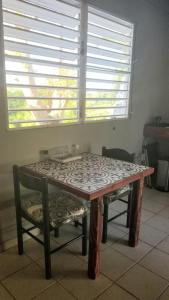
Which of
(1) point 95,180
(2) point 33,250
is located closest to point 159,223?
(1) point 95,180

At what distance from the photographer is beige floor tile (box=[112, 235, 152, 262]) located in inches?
73.2

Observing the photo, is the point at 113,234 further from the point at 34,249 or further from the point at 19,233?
the point at 19,233

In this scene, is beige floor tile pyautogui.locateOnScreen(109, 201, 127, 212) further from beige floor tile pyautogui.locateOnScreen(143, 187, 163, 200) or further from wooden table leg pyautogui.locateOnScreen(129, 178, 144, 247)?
wooden table leg pyautogui.locateOnScreen(129, 178, 144, 247)

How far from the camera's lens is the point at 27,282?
157 centimetres

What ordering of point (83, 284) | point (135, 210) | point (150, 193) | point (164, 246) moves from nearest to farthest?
point (83, 284)
point (135, 210)
point (164, 246)
point (150, 193)

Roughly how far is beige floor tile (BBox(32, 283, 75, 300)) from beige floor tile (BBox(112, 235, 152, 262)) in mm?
603

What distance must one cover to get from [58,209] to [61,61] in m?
1.29

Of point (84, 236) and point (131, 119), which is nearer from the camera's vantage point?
point (84, 236)

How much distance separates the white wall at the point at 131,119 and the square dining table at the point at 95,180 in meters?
0.20

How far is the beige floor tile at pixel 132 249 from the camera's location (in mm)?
1860

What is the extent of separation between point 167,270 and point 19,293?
1.07 metres

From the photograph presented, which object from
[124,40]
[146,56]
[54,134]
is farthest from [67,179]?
[146,56]

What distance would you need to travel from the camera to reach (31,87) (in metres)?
1.89

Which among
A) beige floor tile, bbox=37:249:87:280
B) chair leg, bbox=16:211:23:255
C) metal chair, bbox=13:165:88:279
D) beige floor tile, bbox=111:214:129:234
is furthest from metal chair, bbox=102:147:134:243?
chair leg, bbox=16:211:23:255
